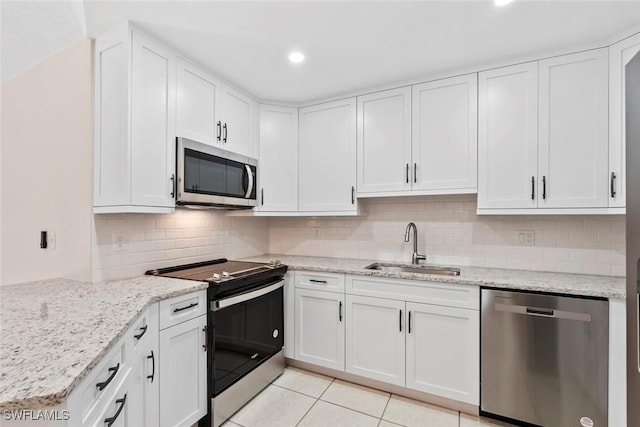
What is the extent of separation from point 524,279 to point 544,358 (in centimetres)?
47

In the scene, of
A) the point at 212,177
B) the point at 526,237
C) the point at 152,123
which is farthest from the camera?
the point at 526,237

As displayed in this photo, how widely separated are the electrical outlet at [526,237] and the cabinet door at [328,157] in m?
1.33

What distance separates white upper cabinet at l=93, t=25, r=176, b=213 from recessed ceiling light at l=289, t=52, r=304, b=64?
80cm

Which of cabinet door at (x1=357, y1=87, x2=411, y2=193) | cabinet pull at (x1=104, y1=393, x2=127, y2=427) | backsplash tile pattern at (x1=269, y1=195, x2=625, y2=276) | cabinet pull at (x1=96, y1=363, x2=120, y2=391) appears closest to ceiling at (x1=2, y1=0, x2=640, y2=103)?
cabinet door at (x1=357, y1=87, x2=411, y2=193)

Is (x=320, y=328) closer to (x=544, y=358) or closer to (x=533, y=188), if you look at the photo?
(x=544, y=358)

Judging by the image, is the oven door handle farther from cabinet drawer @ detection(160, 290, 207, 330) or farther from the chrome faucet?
the chrome faucet

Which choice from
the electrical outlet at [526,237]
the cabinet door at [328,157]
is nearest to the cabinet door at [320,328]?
the cabinet door at [328,157]

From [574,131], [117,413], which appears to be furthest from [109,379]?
[574,131]

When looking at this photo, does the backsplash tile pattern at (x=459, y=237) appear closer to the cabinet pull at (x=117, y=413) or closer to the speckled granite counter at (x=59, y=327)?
the speckled granite counter at (x=59, y=327)

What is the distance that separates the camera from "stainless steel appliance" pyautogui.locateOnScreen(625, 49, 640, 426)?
3.21 feet

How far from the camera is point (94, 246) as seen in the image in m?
1.90

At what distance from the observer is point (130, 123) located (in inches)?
69.9

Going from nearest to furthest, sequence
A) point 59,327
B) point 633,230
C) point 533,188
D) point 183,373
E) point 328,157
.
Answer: point 633,230 → point 59,327 → point 183,373 → point 533,188 → point 328,157

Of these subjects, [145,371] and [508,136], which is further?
[508,136]
